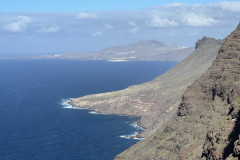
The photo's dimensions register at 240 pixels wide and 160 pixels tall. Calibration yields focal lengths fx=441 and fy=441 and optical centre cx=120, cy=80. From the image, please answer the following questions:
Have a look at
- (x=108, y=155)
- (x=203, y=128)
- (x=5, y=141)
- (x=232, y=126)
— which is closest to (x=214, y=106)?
(x=203, y=128)

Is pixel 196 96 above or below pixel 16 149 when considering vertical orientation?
above

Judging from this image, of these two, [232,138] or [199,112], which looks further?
[199,112]

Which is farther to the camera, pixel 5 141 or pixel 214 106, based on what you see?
pixel 5 141

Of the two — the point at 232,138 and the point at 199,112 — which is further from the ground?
the point at 232,138

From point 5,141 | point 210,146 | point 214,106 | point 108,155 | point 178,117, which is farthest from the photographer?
point 5,141

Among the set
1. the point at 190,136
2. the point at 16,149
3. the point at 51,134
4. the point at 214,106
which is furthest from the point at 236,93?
the point at 51,134

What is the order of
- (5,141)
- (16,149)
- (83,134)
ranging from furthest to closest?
1. (83,134)
2. (5,141)
3. (16,149)

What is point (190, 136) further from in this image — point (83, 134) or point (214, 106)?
point (83, 134)

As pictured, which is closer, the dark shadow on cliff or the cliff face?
the dark shadow on cliff

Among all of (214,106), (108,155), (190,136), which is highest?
(214,106)

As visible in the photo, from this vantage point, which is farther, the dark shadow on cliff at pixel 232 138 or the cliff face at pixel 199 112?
the cliff face at pixel 199 112
